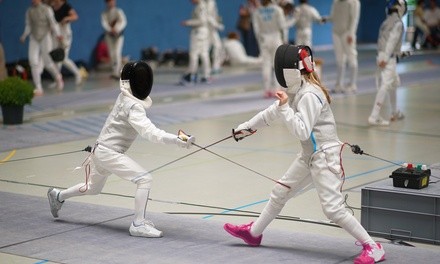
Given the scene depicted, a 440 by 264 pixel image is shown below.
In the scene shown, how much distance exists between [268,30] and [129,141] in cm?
900

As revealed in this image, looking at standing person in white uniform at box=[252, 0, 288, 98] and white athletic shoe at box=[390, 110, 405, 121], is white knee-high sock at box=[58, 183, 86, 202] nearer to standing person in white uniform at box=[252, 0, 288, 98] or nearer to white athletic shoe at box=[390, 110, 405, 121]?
white athletic shoe at box=[390, 110, 405, 121]

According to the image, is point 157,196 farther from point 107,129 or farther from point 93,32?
point 93,32

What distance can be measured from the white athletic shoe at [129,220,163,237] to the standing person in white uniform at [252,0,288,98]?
362 inches

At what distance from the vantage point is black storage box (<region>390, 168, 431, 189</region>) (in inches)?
241

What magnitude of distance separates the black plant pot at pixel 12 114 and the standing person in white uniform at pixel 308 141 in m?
7.14

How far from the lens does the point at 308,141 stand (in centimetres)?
564

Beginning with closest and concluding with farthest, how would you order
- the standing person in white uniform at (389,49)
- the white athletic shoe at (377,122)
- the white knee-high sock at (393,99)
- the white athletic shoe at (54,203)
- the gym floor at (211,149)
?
1. the white athletic shoe at (54,203)
2. the gym floor at (211,149)
3. the standing person in white uniform at (389,49)
4. the white athletic shoe at (377,122)
5. the white knee-high sock at (393,99)

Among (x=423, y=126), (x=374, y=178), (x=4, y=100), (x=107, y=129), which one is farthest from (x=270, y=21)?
(x=107, y=129)

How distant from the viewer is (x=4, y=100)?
1213 centimetres

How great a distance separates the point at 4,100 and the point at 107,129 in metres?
6.08

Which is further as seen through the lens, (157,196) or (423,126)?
(423,126)

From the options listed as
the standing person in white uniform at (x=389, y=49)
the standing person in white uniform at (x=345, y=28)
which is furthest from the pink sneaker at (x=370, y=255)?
the standing person in white uniform at (x=345, y=28)

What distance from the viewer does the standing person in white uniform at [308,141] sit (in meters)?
5.47

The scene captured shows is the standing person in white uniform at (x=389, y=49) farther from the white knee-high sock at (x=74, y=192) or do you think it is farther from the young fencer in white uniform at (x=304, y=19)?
the young fencer in white uniform at (x=304, y=19)
